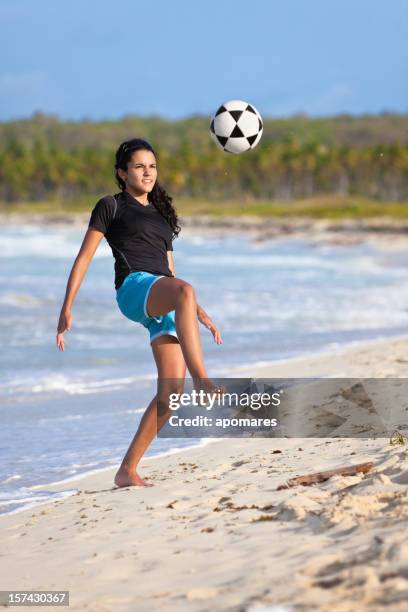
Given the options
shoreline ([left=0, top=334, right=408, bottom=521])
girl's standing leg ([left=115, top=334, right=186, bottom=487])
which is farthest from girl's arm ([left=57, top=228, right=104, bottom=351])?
shoreline ([left=0, top=334, right=408, bottom=521])

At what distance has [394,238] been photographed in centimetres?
5912

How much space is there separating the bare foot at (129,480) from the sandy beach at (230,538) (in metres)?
0.07

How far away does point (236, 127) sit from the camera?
9.16m

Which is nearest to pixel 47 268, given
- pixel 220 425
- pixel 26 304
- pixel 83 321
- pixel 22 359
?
pixel 26 304

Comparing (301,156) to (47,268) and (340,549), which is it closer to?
(47,268)

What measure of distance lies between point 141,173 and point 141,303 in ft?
2.50

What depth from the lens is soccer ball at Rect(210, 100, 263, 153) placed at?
9.10 meters

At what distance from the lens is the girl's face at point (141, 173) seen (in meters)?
5.74

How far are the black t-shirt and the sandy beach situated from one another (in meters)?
1.29

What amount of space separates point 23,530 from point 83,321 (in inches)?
512

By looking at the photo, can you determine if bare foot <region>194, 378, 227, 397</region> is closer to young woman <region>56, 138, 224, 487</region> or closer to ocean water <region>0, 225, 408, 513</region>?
young woman <region>56, 138, 224, 487</region>

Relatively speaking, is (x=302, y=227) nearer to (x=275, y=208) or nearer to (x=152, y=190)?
(x=275, y=208)

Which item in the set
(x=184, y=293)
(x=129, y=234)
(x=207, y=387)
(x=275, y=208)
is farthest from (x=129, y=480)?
(x=275, y=208)

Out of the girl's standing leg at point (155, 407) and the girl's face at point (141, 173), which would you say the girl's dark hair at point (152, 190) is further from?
the girl's standing leg at point (155, 407)
